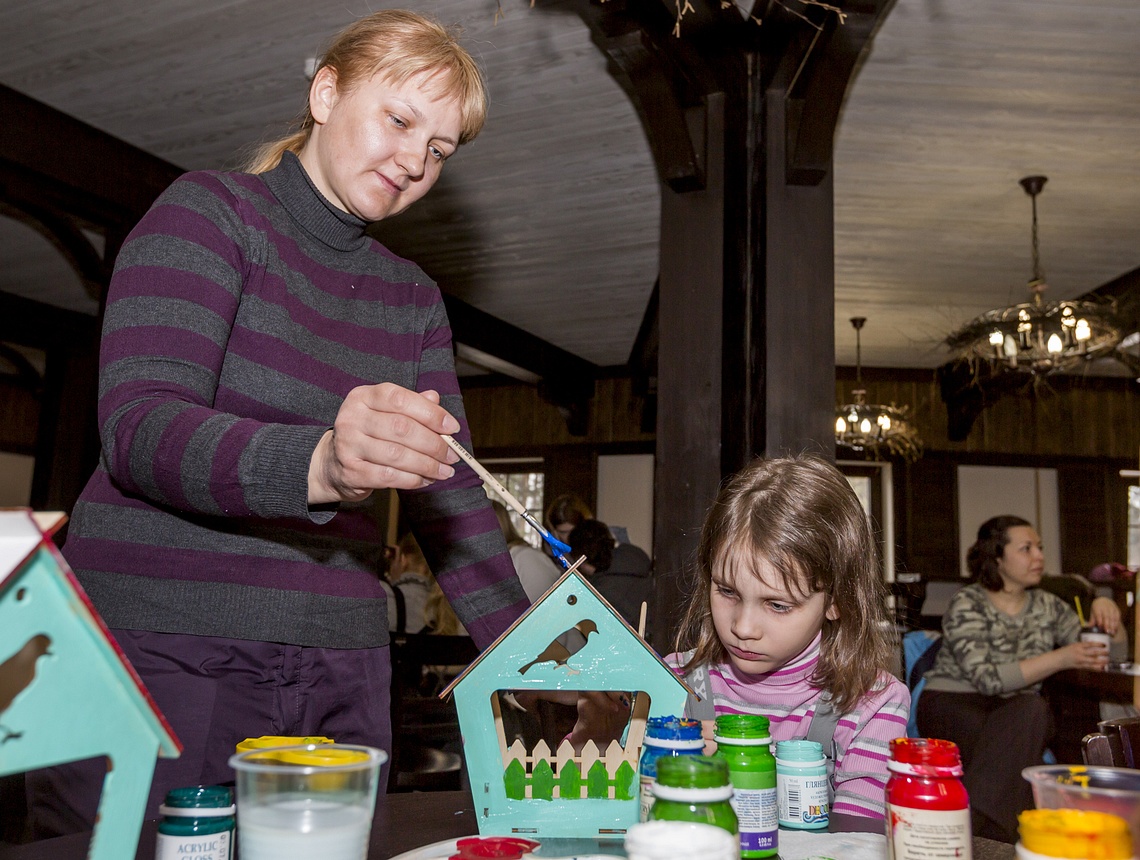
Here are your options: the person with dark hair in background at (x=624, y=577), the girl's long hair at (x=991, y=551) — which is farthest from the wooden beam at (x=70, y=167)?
the girl's long hair at (x=991, y=551)

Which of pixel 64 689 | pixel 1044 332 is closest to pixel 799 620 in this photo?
pixel 64 689

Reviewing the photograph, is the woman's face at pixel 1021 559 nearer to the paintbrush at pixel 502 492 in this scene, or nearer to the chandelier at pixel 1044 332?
the chandelier at pixel 1044 332

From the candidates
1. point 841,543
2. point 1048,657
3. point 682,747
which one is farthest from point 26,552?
point 1048,657

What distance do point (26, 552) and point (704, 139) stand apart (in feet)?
9.83

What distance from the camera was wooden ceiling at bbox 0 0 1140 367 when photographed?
3279mm

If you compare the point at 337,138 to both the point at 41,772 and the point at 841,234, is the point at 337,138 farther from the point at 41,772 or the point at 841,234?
the point at 841,234

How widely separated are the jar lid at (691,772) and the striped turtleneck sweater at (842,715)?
1.94 feet

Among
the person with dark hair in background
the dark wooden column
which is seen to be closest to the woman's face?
the dark wooden column

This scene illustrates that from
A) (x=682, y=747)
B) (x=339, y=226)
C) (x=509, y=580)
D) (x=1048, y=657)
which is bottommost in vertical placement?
(x=1048, y=657)

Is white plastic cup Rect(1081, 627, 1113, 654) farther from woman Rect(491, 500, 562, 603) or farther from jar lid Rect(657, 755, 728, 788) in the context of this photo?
jar lid Rect(657, 755, 728, 788)

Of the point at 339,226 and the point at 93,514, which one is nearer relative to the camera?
the point at 93,514

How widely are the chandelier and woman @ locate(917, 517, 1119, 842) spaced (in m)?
1.35

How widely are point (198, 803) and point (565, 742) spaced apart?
1.11ft

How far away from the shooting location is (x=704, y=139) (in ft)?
10.4
